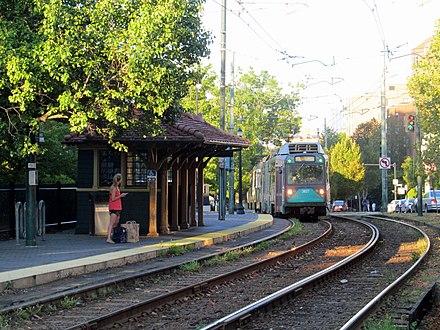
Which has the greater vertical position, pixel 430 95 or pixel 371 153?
pixel 430 95

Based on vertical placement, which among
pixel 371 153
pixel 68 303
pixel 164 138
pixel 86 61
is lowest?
pixel 68 303

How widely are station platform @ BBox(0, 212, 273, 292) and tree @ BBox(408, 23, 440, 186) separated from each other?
14833mm

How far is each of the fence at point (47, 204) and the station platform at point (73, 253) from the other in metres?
0.72

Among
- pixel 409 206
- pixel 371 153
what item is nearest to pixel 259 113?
pixel 409 206

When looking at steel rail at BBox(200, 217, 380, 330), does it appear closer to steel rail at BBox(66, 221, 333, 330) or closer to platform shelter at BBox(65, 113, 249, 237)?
steel rail at BBox(66, 221, 333, 330)

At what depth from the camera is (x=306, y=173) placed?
113 ft

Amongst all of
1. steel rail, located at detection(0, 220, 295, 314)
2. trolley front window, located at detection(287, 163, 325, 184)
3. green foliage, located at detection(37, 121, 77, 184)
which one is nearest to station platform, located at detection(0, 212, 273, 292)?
steel rail, located at detection(0, 220, 295, 314)

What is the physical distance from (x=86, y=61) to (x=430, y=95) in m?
22.9

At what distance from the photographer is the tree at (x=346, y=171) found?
8700cm

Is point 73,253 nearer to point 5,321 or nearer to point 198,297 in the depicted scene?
point 198,297

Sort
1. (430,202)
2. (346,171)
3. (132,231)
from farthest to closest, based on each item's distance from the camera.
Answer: (346,171)
(430,202)
(132,231)

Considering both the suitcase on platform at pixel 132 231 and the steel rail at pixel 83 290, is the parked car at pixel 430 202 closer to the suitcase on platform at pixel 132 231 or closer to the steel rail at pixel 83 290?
the suitcase on platform at pixel 132 231

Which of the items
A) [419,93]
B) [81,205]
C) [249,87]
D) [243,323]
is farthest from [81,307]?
[249,87]

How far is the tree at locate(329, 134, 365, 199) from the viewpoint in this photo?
8700 centimetres
